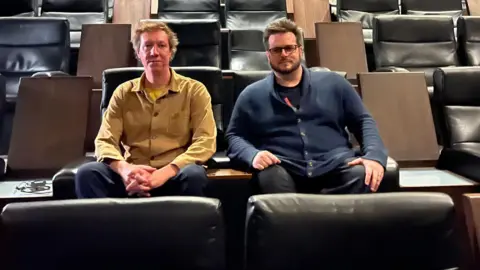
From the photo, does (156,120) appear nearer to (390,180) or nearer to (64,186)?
(64,186)

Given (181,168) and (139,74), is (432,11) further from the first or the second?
(181,168)

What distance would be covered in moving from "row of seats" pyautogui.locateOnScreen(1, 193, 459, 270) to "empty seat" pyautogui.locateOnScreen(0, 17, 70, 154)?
242cm

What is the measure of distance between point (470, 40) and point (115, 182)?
2.80 meters

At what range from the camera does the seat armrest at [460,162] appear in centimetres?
195

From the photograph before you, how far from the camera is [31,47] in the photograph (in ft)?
10.2

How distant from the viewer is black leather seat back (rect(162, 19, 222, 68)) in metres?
3.06

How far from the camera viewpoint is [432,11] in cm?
415

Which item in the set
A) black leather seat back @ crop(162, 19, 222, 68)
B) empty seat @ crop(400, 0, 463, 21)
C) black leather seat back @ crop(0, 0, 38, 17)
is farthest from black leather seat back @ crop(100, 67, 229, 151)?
empty seat @ crop(400, 0, 463, 21)

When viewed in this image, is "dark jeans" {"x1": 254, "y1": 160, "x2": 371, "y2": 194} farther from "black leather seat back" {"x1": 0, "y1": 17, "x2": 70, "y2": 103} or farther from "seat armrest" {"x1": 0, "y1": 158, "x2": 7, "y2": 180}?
"black leather seat back" {"x1": 0, "y1": 17, "x2": 70, "y2": 103}

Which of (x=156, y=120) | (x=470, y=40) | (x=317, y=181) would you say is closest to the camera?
(x=317, y=181)

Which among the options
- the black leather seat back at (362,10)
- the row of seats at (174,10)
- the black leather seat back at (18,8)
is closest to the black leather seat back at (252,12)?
the row of seats at (174,10)

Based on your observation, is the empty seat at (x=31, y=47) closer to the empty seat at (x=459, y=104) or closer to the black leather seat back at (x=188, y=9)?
the black leather seat back at (x=188, y=9)

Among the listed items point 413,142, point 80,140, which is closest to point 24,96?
point 80,140

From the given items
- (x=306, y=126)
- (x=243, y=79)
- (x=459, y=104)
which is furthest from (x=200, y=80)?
(x=459, y=104)
